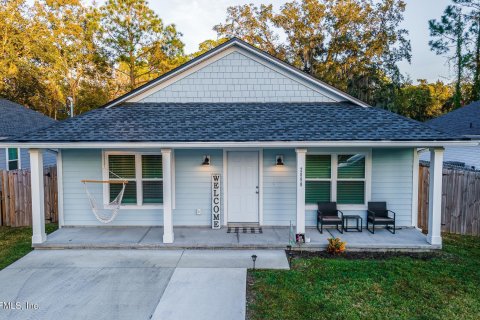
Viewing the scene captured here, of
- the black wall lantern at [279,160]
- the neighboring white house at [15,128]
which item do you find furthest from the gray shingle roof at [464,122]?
the neighboring white house at [15,128]

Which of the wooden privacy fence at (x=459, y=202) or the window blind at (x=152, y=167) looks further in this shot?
the window blind at (x=152, y=167)

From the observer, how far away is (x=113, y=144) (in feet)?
22.2

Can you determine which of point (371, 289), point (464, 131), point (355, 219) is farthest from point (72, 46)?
point (371, 289)

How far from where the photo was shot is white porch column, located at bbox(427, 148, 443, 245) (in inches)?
267

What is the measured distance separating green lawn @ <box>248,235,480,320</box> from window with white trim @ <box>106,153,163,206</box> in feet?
12.7

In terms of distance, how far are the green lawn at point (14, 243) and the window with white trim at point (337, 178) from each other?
22.9 feet

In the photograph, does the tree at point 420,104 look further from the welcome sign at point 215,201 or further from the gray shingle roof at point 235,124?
the welcome sign at point 215,201

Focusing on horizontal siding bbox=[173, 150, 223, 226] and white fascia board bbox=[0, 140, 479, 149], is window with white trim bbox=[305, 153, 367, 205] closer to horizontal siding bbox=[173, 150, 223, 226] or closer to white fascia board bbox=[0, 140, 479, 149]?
white fascia board bbox=[0, 140, 479, 149]

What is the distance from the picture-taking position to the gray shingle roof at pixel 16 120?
43.2ft

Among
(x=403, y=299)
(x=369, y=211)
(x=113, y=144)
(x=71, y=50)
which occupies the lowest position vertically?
(x=403, y=299)

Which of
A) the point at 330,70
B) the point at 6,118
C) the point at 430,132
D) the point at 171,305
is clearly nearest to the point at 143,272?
the point at 171,305

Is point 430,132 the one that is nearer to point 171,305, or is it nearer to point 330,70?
point 171,305

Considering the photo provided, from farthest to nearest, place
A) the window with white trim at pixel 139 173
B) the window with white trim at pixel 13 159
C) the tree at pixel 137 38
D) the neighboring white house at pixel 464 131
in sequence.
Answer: the tree at pixel 137 38
the neighboring white house at pixel 464 131
the window with white trim at pixel 13 159
the window with white trim at pixel 139 173

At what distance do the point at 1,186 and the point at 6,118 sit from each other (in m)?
6.91
